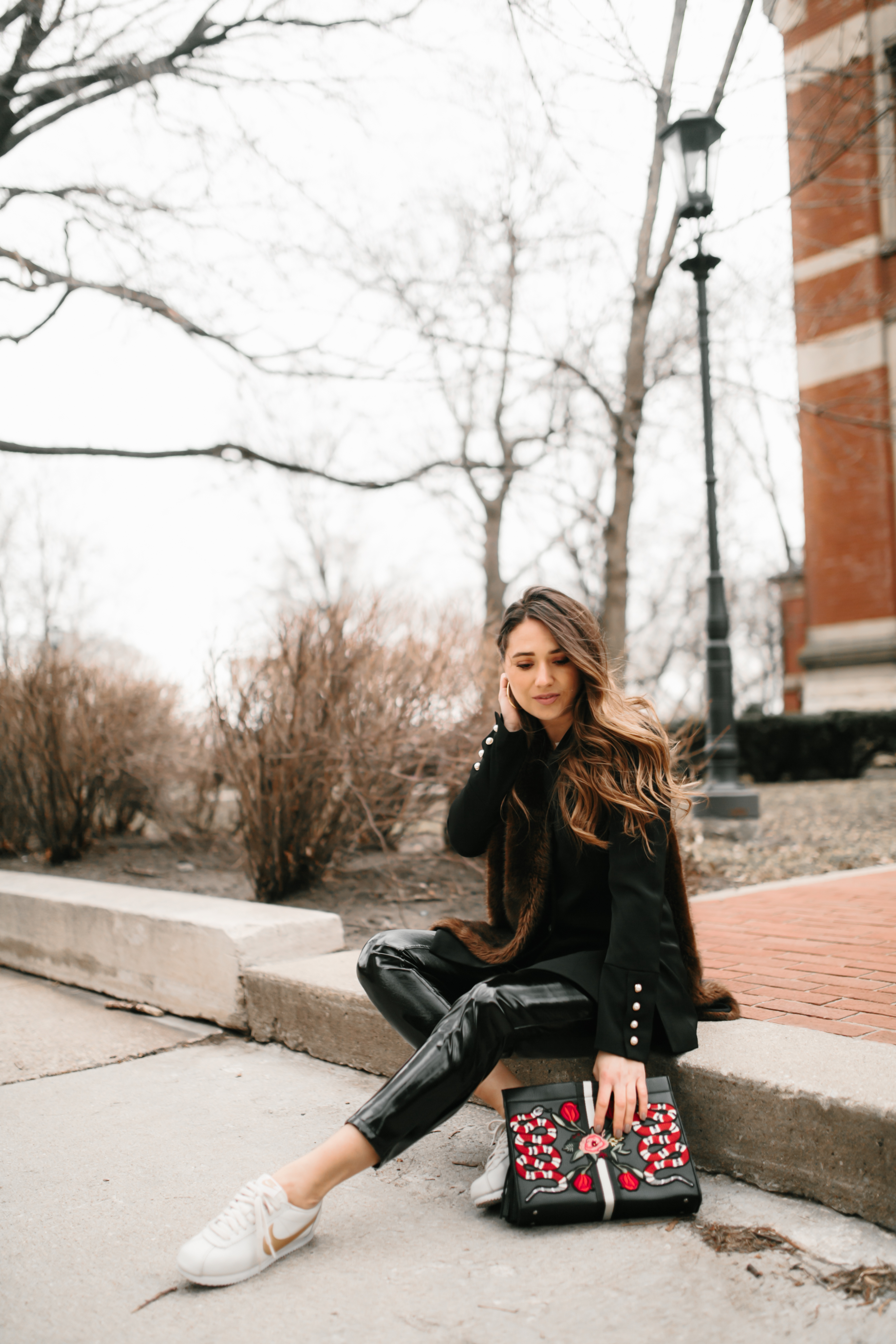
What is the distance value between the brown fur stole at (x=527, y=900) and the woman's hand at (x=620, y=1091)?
0.41 m

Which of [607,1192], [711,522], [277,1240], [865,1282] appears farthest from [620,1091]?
[711,522]

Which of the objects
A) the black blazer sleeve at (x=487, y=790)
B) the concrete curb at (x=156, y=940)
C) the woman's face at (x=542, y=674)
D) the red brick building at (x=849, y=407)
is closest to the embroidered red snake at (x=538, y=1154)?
the black blazer sleeve at (x=487, y=790)

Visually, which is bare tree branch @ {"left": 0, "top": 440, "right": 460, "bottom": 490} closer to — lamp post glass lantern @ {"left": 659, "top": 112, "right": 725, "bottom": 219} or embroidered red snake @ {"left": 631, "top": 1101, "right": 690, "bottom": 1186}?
lamp post glass lantern @ {"left": 659, "top": 112, "right": 725, "bottom": 219}

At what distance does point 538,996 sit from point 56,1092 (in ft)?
6.05

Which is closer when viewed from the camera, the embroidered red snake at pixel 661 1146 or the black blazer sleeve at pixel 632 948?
the embroidered red snake at pixel 661 1146

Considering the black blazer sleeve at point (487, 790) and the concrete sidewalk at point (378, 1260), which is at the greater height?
the black blazer sleeve at point (487, 790)

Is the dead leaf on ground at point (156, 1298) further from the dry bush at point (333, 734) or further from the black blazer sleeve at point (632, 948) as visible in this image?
the dry bush at point (333, 734)

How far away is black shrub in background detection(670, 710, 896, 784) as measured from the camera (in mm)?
11938

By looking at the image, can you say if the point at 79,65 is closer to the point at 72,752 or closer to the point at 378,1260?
the point at 72,752

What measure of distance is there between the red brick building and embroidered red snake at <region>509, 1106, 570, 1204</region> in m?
12.9

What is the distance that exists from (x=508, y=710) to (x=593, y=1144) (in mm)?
1129

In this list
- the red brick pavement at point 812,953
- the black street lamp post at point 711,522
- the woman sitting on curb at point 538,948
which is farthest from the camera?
the black street lamp post at point 711,522

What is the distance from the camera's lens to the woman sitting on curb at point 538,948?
85.1 inches

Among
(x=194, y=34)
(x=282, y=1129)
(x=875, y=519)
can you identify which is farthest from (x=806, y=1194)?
(x=875, y=519)
